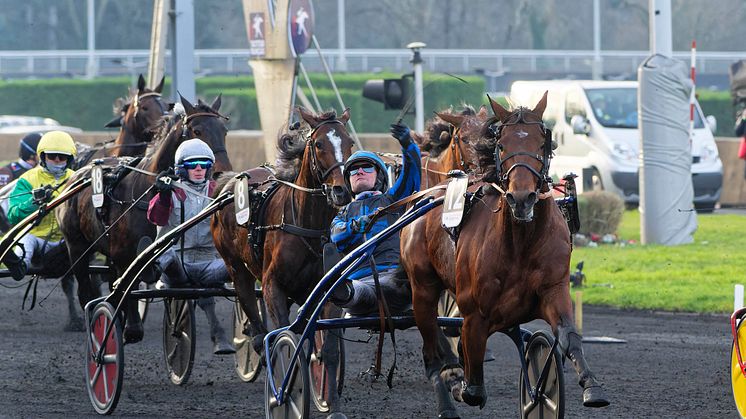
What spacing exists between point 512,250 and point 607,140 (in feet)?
45.3

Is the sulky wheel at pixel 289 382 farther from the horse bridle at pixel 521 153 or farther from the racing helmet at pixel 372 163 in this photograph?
the horse bridle at pixel 521 153

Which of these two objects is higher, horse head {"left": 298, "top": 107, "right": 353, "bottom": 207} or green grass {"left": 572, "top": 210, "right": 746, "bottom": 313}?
horse head {"left": 298, "top": 107, "right": 353, "bottom": 207}

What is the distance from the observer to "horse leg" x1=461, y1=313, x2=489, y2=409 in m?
6.27

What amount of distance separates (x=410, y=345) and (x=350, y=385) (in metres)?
1.78

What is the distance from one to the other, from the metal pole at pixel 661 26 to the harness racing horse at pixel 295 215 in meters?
8.49

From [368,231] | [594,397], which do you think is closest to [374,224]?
[368,231]

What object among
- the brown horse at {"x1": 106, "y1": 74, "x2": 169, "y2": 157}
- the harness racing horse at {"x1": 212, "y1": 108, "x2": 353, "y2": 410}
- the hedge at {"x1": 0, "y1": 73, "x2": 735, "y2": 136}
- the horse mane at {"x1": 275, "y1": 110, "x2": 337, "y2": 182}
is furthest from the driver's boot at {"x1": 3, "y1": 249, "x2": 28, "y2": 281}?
the hedge at {"x1": 0, "y1": 73, "x2": 735, "y2": 136}

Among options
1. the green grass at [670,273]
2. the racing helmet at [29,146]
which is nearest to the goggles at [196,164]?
the racing helmet at [29,146]

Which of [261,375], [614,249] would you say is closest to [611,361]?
[261,375]

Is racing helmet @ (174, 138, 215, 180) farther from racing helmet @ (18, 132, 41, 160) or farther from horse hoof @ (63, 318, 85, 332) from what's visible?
racing helmet @ (18, 132, 41, 160)

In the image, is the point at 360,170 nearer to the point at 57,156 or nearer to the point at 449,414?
the point at 449,414

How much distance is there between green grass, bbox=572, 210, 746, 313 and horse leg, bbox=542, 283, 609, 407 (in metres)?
6.51

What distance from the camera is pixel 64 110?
1513 inches

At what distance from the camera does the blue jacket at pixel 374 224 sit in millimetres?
7348
